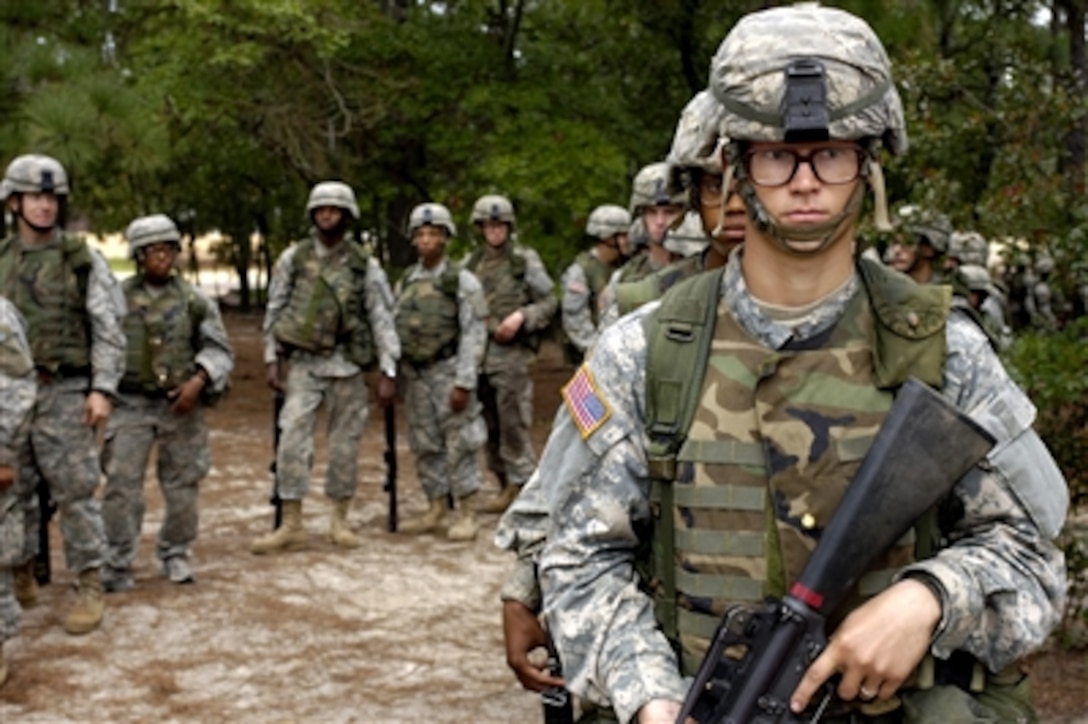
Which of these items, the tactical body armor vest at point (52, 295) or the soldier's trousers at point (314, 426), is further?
the soldier's trousers at point (314, 426)

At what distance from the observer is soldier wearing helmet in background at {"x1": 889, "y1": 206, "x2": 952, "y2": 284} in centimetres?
598

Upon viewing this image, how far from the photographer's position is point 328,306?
7961 mm

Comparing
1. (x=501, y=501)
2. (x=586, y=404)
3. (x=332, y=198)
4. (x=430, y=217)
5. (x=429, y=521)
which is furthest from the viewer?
(x=501, y=501)

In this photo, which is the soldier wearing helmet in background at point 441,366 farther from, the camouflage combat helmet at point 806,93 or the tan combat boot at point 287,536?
the camouflage combat helmet at point 806,93

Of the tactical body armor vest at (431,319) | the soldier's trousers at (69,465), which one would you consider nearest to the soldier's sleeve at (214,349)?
the soldier's trousers at (69,465)

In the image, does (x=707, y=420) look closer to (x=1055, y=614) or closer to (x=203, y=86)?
(x=1055, y=614)

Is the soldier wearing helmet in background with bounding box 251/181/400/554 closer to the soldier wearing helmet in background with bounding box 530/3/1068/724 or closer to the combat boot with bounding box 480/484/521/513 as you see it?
the combat boot with bounding box 480/484/521/513

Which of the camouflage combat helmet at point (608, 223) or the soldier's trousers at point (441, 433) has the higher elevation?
the camouflage combat helmet at point (608, 223)

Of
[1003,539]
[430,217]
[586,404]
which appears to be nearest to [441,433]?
[430,217]

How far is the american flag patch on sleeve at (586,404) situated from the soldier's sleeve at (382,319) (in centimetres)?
592

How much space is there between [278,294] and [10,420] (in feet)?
8.99

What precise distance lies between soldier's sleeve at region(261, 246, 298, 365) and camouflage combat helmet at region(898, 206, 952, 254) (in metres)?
3.59

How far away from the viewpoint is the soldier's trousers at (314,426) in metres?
8.02

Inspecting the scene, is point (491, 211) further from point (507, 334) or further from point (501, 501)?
point (501, 501)
